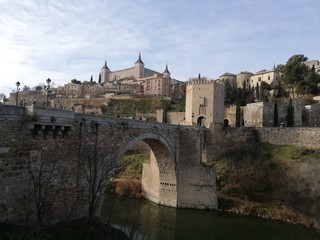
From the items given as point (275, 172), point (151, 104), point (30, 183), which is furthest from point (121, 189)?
point (151, 104)

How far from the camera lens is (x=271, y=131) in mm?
33812

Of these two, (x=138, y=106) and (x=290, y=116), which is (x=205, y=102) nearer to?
(x=290, y=116)

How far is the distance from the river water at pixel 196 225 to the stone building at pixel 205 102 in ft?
43.7

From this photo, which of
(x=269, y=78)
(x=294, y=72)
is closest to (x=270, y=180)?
(x=294, y=72)

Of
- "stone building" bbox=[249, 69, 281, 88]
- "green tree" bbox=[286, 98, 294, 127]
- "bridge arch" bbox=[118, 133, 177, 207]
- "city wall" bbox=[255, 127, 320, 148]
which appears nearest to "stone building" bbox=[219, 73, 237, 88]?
"stone building" bbox=[249, 69, 281, 88]

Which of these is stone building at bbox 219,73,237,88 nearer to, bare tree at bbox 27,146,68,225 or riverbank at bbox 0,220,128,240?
riverbank at bbox 0,220,128,240

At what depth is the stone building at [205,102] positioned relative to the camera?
37219 mm

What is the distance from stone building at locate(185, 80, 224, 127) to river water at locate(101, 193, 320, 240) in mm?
13316

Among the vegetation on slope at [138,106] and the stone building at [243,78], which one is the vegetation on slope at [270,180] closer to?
the vegetation on slope at [138,106]

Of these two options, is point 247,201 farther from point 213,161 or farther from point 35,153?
point 35,153

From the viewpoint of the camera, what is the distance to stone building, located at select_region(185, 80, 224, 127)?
3722 cm

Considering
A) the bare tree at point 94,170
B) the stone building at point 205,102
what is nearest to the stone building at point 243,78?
the stone building at point 205,102

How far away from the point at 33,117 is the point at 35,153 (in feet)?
4.92

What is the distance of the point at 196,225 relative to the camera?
24.1m
